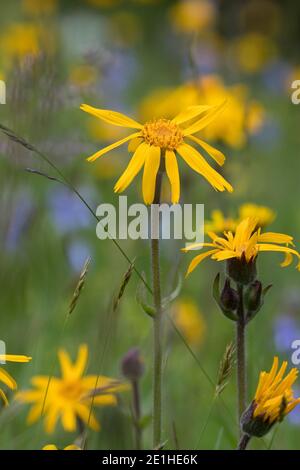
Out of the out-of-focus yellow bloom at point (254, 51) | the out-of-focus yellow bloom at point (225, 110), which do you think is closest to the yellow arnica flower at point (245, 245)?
the out-of-focus yellow bloom at point (225, 110)

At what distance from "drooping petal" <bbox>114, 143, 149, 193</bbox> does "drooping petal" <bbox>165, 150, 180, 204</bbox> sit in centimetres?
3

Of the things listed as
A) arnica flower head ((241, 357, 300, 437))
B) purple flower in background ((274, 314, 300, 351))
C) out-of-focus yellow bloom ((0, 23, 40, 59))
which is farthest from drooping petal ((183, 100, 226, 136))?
out-of-focus yellow bloom ((0, 23, 40, 59))

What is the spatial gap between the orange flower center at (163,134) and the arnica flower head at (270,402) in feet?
0.81

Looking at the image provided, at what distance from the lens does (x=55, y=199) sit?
8.11ft

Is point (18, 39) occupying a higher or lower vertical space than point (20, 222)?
higher

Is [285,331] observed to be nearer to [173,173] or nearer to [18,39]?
[173,173]

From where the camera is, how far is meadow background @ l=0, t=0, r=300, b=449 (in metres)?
1.36

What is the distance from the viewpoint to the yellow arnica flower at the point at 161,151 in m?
0.96

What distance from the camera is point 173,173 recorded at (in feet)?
3.20

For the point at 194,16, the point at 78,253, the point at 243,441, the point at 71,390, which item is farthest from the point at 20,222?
the point at 194,16

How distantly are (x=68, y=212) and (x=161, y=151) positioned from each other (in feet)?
4.73

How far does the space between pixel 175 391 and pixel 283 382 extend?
0.86 metres

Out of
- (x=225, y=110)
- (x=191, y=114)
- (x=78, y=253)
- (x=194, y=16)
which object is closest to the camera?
(x=191, y=114)

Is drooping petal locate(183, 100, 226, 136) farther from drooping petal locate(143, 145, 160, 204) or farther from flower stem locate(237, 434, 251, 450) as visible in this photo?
flower stem locate(237, 434, 251, 450)
